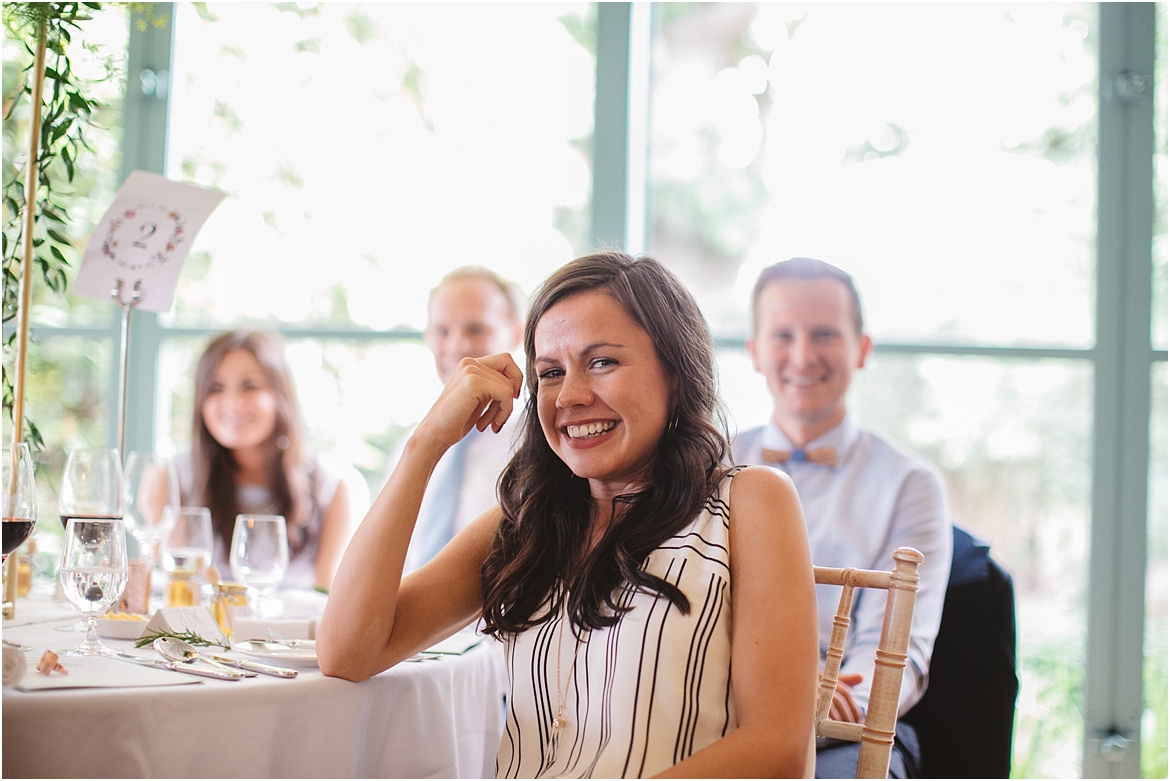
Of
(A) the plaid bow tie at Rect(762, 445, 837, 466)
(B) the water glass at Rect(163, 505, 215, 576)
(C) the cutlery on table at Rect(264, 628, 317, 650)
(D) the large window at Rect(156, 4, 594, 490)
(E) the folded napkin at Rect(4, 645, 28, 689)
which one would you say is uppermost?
(D) the large window at Rect(156, 4, 594, 490)

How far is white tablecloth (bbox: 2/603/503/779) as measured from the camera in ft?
3.77

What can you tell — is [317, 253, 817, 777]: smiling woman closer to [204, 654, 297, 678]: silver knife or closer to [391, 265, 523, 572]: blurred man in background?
[204, 654, 297, 678]: silver knife

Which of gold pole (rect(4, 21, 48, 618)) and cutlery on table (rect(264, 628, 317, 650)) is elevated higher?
gold pole (rect(4, 21, 48, 618))

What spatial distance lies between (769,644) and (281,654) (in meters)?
0.72

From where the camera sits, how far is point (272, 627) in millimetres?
1620

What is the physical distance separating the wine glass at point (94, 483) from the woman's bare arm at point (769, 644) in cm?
113

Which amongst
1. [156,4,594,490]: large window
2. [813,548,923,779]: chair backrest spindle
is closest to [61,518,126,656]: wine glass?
[813,548,923,779]: chair backrest spindle

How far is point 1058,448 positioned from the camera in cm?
325

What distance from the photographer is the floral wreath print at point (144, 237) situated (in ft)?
6.40

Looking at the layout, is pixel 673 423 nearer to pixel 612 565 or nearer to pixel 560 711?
pixel 612 565

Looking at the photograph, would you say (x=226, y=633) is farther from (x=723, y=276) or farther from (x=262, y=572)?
(x=723, y=276)

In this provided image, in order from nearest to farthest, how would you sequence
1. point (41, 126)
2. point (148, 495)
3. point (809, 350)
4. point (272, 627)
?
point (272, 627)
point (41, 126)
point (148, 495)
point (809, 350)

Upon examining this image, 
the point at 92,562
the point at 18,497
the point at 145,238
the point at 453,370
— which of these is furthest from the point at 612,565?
the point at 453,370

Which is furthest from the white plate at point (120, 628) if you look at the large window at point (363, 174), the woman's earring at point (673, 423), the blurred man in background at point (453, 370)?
the large window at point (363, 174)
